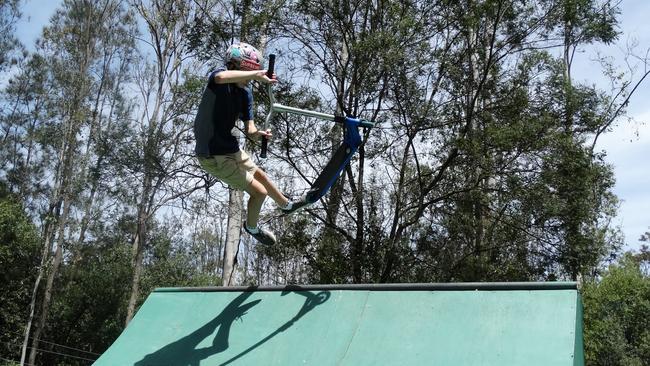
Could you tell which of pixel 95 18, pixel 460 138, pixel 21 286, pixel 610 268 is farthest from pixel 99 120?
pixel 610 268

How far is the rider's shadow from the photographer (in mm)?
4215

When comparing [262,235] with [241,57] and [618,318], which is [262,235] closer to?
[241,57]

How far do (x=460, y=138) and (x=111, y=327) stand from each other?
56.8 feet

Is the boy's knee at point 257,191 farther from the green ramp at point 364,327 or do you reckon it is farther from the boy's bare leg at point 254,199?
the green ramp at point 364,327

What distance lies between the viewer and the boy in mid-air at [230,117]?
4238mm

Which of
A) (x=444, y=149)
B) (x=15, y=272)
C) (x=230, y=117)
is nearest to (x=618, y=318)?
(x=444, y=149)

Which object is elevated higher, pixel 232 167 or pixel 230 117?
pixel 230 117

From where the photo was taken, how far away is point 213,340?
14.4 feet

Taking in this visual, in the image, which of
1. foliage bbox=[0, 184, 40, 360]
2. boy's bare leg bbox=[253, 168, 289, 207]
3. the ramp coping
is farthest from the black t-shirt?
foliage bbox=[0, 184, 40, 360]

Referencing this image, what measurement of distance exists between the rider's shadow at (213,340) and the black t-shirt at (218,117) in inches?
49.6

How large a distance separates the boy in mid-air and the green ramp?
1006 millimetres

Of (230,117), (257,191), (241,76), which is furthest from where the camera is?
(257,191)

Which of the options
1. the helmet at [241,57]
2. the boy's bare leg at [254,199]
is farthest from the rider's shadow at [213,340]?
the helmet at [241,57]

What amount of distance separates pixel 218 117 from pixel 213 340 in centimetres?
163
